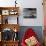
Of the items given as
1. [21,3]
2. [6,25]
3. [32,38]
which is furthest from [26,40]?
[21,3]

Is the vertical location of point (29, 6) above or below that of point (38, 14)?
above

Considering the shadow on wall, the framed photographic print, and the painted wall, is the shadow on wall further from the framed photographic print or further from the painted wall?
the framed photographic print

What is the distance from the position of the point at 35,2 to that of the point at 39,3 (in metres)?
0.12

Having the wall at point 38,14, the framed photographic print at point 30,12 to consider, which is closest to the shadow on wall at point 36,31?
the wall at point 38,14

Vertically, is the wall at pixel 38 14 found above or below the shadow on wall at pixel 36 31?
above

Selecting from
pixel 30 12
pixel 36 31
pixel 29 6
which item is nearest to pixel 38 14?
pixel 30 12

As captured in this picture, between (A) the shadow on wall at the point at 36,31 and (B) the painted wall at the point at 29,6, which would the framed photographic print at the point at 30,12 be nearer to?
(B) the painted wall at the point at 29,6

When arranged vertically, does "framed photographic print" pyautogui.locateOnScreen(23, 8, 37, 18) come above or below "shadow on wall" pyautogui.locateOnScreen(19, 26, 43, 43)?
above

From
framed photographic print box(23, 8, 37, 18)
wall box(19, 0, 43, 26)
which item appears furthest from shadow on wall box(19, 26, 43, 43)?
framed photographic print box(23, 8, 37, 18)

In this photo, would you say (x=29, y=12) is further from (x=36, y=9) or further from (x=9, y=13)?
(x=9, y=13)

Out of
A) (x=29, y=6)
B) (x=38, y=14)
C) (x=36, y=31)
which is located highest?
(x=29, y=6)

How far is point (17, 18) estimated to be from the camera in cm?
464

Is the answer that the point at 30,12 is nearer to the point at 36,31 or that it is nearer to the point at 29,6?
the point at 29,6

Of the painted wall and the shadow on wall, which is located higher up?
the painted wall
